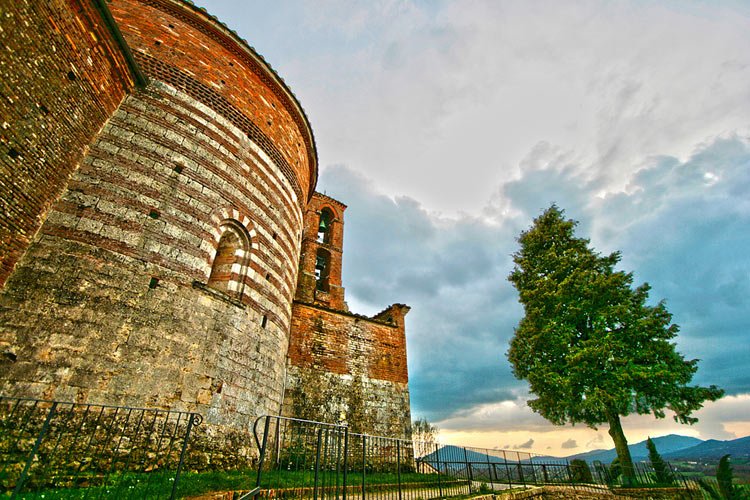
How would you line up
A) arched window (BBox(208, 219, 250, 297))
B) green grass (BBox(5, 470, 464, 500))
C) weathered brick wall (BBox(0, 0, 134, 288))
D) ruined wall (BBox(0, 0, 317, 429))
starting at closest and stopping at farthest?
green grass (BBox(5, 470, 464, 500)) → weathered brick wall (BBox(0, 0, 134, 288)) → ruined wall (BBox(0, 0, 317, 429)) → arched window (BBox(208, 219, 250, 297))

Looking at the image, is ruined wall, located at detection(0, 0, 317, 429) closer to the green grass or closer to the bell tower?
the green grass

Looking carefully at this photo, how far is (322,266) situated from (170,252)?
469 inches

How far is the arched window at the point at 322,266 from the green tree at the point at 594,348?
33.0 ft

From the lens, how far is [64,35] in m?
6.57

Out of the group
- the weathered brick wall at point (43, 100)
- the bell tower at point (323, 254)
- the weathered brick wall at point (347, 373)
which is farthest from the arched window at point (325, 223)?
the weathered brick wall at point (43, 100)

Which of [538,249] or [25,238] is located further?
[538,249]

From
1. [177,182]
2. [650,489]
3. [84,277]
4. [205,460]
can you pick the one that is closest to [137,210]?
[177,182]

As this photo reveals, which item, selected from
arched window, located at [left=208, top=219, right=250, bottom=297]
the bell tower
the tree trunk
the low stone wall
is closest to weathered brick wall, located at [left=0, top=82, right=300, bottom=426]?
arched window, located at [left=208, top=219, right=250, bottom=297]

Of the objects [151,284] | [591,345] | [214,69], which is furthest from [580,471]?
[214,69]

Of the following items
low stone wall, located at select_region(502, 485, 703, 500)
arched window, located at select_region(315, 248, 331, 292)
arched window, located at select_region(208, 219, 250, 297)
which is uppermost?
arched window, located at select_region(315, 248, 331, 292)

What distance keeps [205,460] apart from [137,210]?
17.7 feet

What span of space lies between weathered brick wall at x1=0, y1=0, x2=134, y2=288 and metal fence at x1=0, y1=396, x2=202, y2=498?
236 centimetres

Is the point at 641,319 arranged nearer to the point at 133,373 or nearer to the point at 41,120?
the point at 133,373

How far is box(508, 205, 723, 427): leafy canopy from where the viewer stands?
40.7ft
